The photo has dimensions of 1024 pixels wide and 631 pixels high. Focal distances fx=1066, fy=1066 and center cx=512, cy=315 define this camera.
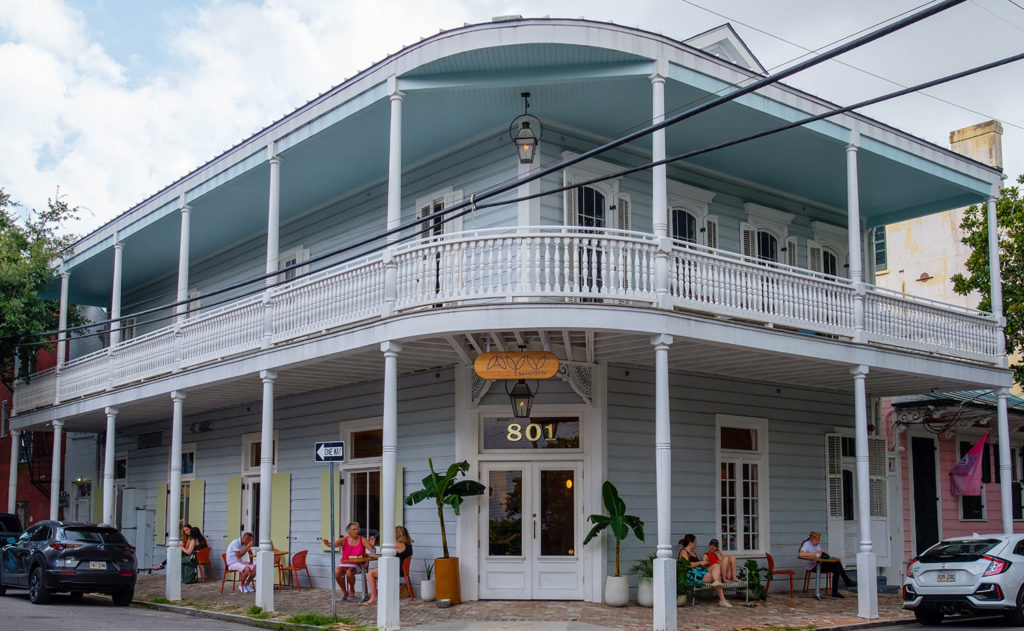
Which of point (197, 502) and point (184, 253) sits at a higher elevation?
point (184, 253)

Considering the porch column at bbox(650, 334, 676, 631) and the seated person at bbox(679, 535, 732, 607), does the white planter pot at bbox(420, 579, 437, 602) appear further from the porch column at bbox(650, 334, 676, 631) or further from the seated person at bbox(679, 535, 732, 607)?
the porch column at bbox(650, 334, 676, 631)

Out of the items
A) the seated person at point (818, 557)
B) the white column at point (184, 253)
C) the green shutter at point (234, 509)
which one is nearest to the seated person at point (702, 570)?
the seated person at point (818, 557)

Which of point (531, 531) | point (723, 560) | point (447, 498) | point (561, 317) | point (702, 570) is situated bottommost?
point (702, 570)

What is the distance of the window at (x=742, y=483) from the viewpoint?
18.2m

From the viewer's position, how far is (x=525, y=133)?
610 inches

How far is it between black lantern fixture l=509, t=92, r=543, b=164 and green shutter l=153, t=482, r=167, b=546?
13922mm

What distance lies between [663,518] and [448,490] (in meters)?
3.89

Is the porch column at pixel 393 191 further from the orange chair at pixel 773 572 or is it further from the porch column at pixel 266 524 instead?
the orange chair at pixel 773 572

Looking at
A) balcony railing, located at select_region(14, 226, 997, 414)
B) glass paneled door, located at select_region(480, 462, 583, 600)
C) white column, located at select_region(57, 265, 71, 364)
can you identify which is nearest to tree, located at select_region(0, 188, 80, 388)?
white column, located at select_region(57, 265, 71, 364)

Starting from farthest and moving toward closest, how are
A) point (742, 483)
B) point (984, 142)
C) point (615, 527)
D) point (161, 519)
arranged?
1. point (984, 142)
2. point (161, 519)
3. point (742, 483)
4. point (615, 527)

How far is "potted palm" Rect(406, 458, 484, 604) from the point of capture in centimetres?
1570

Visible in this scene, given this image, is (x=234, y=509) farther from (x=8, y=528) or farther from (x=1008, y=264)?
(x=1008, y=264)

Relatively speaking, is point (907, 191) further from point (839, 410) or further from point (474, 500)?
point (474, 500)

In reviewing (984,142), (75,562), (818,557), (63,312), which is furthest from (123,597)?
(984,142)
